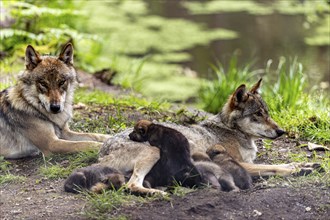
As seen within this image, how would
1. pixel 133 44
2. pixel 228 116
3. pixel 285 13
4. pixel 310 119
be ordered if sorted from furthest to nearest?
pixel 285 13, pixel 133 44, pixel 310 119, pixel 228 116

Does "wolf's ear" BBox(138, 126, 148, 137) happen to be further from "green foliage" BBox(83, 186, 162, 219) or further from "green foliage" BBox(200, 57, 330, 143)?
"green foliage" BBox(200, 57, 330, 143)

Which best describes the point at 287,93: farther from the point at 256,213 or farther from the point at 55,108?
the point at 256,213

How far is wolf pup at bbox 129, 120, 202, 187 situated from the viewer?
6.05 meters

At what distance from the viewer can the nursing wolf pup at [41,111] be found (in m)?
7.54

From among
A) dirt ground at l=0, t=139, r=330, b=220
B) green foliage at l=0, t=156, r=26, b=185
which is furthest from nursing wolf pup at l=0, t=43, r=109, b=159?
dirt ground at l=0, t=139, r=330, b=220

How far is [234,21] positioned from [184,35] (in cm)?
180

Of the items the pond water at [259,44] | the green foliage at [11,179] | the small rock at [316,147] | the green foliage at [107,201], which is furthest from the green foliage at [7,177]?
the pond water at [259,44]

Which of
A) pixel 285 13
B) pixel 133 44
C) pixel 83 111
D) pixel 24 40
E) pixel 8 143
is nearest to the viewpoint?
pixel 8 143

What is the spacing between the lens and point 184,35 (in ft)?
54.7

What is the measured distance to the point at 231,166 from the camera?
6.31 meters

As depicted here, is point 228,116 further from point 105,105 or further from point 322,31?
point 322,31

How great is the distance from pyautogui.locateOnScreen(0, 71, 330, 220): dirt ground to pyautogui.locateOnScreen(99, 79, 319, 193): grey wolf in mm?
318

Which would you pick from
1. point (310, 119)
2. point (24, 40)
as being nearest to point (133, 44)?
point (24, 40)

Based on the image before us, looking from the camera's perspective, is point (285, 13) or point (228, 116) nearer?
point (228, 116)
